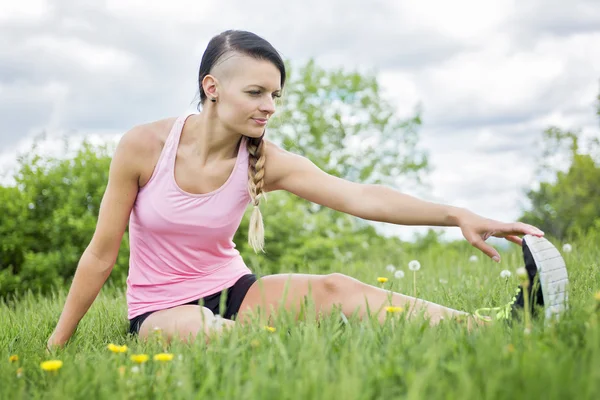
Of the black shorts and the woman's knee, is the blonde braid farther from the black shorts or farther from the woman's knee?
the woman's knee

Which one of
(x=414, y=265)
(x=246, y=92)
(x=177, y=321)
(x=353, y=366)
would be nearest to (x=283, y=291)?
(x=177, y=321)

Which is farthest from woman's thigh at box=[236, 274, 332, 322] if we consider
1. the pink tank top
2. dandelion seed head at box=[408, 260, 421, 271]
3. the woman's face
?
the woman's face

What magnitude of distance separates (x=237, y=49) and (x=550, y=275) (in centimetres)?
168

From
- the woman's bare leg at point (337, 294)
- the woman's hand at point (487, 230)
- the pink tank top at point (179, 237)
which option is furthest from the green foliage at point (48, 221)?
the woman's hand at point (487, 230)

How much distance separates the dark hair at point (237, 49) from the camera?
9.75 ft

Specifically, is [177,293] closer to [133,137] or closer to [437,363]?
[133,137]

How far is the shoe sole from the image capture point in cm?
234

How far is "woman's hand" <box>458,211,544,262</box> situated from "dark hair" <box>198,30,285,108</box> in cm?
116

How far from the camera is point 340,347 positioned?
2115mm

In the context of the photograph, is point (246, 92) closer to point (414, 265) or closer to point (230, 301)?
point (230, 301)

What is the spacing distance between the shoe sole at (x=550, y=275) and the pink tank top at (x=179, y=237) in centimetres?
141

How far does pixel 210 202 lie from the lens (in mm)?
3137

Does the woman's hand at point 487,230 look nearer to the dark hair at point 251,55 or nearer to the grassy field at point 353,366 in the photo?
the grassy field at point 353,366

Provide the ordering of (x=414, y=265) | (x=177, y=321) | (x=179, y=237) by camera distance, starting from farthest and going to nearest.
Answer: (x=414, y=265), (x=179, y=237), (x=177, y=321)
